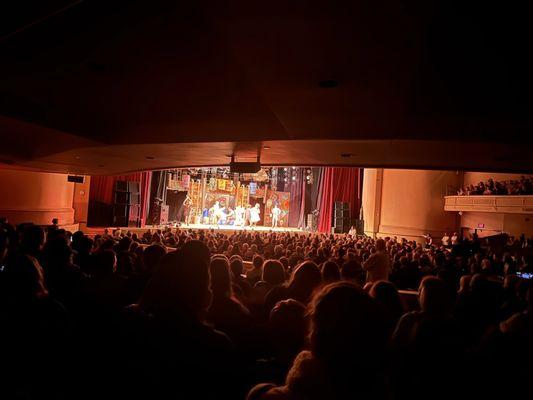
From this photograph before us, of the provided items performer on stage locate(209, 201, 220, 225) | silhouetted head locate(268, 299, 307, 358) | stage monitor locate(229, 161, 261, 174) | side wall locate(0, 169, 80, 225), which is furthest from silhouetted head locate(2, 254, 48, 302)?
performer on stage locate(209, 201, 220, 225)

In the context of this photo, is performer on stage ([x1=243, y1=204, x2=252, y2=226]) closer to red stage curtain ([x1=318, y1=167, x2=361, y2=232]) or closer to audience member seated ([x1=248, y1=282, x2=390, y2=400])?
red stage curtain ([x1=318, y1=167, x2=361, y2=232])

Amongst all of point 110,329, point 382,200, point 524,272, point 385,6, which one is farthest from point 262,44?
point 382,200

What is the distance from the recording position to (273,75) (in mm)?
3564

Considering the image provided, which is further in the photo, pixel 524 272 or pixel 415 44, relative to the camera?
pixel 524 272

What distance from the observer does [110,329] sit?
7.37 feet

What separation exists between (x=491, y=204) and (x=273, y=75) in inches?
537

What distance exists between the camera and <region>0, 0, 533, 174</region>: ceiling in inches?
98.0

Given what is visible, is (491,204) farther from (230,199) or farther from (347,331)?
(347,331)

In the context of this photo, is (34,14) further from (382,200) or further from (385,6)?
(382,200)

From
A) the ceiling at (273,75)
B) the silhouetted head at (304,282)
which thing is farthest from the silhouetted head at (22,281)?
the silhouetted head at (304,282)

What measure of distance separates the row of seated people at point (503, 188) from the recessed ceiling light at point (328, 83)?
1230 cm

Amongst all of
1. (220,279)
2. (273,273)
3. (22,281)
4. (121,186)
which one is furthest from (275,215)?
(22,281)

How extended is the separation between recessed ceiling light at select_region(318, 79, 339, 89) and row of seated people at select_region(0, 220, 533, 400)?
180 cm

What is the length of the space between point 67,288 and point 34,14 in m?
2.13
